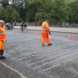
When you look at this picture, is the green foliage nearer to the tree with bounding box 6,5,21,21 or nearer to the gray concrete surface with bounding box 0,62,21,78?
the tree with bounding box 6,5,21,21

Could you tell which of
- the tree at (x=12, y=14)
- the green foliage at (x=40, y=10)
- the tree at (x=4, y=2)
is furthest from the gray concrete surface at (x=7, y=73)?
the tree at (x=4, y=2)

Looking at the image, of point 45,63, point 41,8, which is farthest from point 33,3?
point 45,63

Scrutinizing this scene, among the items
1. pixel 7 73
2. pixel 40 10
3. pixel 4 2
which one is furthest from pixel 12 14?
pixel 7 73

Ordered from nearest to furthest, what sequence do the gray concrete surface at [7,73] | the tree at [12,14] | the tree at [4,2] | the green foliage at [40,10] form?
the gray concrete surface at [7,73] < the green foliage at [40,10] < the tree at [12,14] < the tree at [4,2]

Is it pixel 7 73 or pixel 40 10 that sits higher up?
pixel 40 10

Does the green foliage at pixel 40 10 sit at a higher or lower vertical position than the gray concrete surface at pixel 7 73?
higher

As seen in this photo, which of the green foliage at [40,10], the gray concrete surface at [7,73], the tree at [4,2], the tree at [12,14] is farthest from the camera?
the tree at [4,2]

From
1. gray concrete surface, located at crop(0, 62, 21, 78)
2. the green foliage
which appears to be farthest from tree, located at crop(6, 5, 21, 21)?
gray concrete surface, located at crop(0, 62, 21, 78)

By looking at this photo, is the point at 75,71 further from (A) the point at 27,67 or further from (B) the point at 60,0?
(B) the point at 60,0

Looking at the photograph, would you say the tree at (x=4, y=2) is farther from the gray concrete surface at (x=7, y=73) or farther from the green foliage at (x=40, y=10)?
the gray concrete surface at (x=7, y=73)

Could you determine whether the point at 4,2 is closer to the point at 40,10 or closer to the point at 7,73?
the point at 40,10

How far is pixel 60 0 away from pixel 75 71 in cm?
6035

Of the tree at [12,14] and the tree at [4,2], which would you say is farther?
the tree at [4,2]

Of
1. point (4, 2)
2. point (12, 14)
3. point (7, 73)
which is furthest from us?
point (4, 2)
